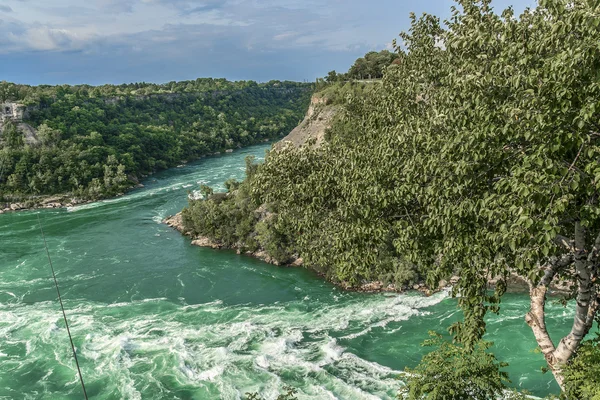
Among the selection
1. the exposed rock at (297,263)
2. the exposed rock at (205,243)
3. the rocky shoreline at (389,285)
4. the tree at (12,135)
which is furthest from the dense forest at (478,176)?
the tree at (12,135)

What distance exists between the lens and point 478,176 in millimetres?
5262

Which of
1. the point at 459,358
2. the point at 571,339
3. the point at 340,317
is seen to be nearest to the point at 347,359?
the point at 340,317

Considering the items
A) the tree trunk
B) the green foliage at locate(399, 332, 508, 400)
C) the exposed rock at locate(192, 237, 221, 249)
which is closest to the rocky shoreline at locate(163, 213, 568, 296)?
the exposed rock at locate(192, 237, 221, 249)

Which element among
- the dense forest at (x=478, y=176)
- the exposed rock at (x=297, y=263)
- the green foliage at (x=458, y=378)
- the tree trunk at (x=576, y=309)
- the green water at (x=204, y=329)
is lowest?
the green water at (x=204, y=329)

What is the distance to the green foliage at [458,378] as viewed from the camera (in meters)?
7.22

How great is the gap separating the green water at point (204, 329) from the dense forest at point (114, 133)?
18679 millimetres

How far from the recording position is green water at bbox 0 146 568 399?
544 inches

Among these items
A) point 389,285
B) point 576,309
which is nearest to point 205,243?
point 389,285

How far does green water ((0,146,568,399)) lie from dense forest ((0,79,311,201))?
1868 cm

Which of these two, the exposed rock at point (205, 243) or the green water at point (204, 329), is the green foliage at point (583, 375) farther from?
the exposed rock at point (205, 243)

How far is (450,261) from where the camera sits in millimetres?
6047

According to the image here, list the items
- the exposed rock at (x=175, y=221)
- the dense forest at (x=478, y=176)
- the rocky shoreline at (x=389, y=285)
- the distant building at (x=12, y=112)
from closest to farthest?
the dense forest at (x=478, y=176), the rocky shoreline at (x=389, y=285), the exposed rock at (x=175, y=221), the distant building at (x=12, y=112)

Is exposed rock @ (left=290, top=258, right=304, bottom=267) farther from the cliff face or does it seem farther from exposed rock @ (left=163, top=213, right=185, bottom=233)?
the cliff face

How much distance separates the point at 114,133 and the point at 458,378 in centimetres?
6068
